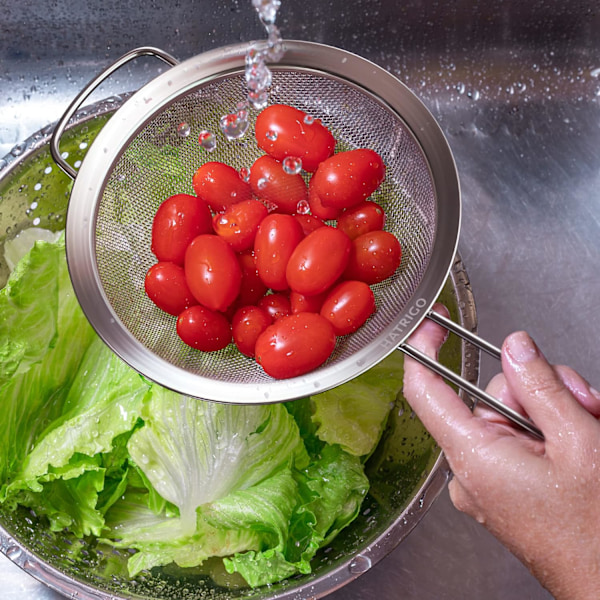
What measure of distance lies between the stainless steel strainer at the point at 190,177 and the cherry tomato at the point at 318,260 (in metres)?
0.13

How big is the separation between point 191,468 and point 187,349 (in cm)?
22

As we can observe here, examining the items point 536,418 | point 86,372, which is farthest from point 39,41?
point 536,418

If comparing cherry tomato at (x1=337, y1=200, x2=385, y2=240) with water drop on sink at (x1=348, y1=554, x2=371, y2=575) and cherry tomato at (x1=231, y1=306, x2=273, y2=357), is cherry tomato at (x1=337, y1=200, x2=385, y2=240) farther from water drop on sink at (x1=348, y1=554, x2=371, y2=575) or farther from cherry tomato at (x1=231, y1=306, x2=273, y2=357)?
water drop on sink at (x1=348, y1=554, x2=371, y2=575)

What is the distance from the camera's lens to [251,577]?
1.19 metres

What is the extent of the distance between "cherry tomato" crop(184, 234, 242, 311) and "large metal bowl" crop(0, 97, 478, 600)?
36 centimetres

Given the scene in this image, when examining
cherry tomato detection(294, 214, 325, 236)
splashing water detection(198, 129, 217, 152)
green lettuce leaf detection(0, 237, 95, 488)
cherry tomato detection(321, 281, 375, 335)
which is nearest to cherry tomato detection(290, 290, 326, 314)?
cherry tomato detection(321, 281, 375, 335)

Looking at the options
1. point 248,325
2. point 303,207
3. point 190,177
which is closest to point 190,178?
point 190,177

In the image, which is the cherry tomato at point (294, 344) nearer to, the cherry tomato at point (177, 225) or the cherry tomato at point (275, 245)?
the cherry tomato at point (275, 245)

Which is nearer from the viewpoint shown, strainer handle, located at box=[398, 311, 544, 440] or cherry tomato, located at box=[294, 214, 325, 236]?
strainer handle, located at box=[398, 311, 544, 440]

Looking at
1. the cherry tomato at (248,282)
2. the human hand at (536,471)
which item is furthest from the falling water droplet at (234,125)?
the human hand at (536,471)

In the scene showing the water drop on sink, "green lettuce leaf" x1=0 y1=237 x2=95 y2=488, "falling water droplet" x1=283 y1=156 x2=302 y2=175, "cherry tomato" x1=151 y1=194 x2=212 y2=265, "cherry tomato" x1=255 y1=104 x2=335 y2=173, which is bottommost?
the water drop on sink

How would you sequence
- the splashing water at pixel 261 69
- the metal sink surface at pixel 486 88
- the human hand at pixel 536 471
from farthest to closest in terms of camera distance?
the metal sink surface at pixel 486 88
the splashing water at pixel 261 69
the human hand at pixel 536 471

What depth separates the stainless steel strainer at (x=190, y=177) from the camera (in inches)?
44.8

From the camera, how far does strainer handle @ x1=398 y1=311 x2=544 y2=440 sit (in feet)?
3.02
